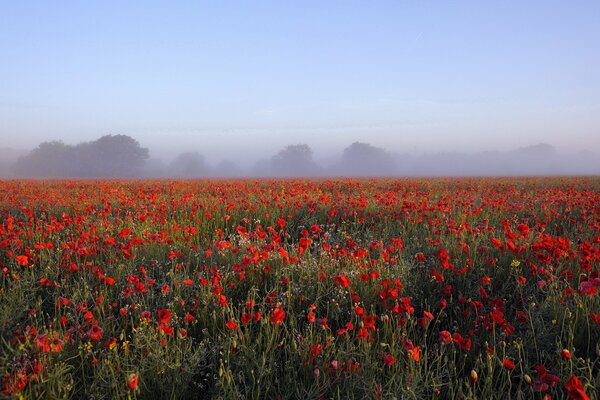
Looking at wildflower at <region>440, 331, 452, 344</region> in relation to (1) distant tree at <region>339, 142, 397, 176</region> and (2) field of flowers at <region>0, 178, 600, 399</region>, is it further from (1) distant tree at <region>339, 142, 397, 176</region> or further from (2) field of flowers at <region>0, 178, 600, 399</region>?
(1) distant tree at <region>339, 142, 397, 176</region>

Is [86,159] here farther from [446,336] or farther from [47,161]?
[446,336]

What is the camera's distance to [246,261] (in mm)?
4133

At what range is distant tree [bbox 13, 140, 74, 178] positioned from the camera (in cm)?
8588

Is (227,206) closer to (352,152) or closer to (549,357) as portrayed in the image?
(549,357)

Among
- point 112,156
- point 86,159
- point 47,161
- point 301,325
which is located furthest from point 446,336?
point 47,161

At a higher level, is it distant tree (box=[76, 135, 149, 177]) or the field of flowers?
distant tree (box=[76, 135, 149, 177])

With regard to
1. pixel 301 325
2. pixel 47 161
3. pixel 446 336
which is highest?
pixel 47 161

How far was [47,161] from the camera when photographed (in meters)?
86.6

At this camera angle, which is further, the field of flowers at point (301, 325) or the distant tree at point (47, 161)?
the distant tree at point (47, 161)

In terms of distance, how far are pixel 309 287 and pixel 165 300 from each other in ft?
4.54

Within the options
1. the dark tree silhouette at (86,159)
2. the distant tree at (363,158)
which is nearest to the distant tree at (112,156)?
the dark tree silhouette at (86,159)

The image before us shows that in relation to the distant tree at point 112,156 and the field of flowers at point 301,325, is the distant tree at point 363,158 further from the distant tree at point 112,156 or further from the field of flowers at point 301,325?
the field of flowers at point 301,325

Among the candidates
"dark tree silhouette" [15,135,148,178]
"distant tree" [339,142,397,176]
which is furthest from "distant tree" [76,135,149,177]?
"distant tree" [339,142,397,176]

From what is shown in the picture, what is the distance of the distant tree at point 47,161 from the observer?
85875 mm
